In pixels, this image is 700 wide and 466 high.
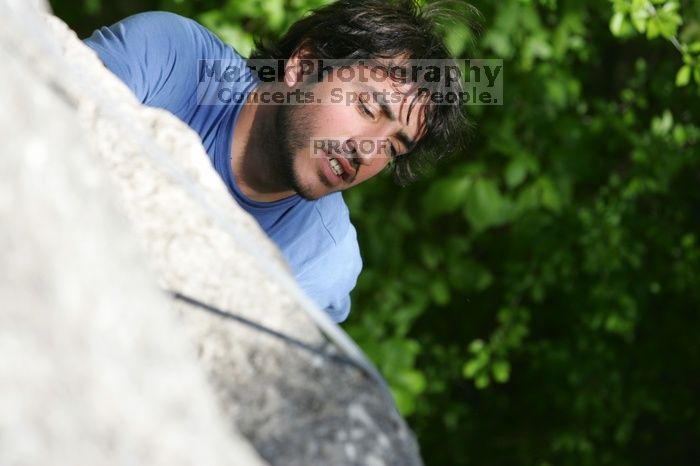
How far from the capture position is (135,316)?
0.70 m

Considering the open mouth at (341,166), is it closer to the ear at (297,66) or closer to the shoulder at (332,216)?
the shoulder at (332,216)

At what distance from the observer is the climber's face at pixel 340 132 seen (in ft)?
6.30

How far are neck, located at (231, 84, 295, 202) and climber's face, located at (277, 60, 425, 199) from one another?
23 millimetres

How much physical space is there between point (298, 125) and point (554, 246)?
1.73m

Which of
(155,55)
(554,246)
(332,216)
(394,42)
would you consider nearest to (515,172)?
(554,246)

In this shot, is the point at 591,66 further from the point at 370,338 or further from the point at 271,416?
the point at 271,416

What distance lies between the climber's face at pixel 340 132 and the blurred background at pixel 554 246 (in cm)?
78

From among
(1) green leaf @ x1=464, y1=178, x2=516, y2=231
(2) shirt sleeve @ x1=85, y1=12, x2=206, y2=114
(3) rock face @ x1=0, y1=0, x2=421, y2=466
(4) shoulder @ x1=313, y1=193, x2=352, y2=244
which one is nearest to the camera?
(3) rock face @ x1=0, y1=0, x2=421, y2=466

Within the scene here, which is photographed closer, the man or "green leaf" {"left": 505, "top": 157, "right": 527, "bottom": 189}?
the man

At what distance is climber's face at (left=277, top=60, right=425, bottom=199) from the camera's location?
6.30ft

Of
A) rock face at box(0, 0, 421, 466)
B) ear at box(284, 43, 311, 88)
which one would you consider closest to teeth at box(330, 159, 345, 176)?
ear at box(284, 43, 311, 88)

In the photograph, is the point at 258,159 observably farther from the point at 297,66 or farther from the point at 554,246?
the point at 554,246

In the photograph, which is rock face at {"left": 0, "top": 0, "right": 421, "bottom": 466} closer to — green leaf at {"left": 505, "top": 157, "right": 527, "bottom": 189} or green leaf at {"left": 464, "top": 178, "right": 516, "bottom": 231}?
green leaf at {"left": 464, "top": 178, "right": 516, "bottom": 231}

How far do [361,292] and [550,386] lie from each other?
3.22 feet
